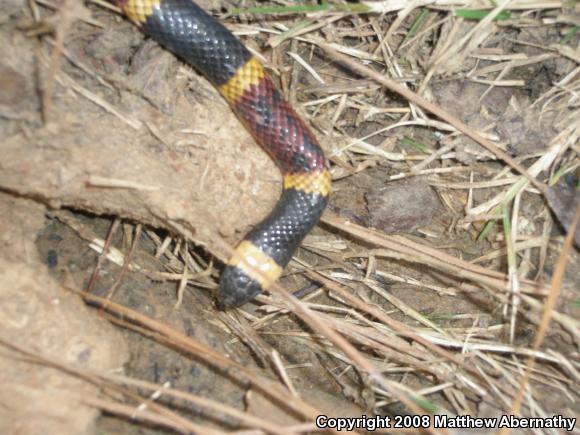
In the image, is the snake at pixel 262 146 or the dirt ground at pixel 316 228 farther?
the snake at pixel 262 146

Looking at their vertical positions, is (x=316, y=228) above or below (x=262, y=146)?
below

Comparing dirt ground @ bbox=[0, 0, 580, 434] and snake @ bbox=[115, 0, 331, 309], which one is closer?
dirt ground @ bbox=[0, 0, 580, 434]

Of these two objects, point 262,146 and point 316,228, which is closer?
point 262,146

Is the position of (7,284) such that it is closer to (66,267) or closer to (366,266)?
(66,267)
